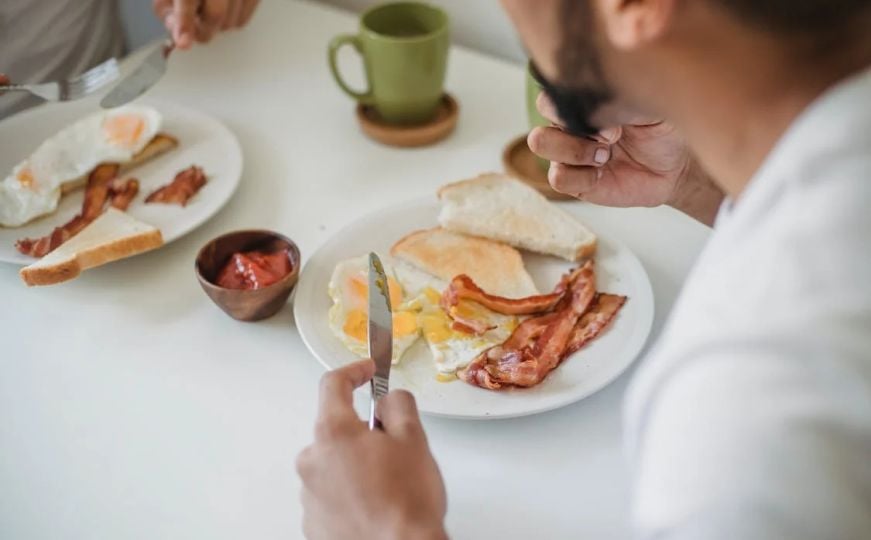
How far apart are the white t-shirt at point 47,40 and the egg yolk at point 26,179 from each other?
28 centimetres

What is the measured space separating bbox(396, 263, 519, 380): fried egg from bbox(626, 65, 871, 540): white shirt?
0.41 metres

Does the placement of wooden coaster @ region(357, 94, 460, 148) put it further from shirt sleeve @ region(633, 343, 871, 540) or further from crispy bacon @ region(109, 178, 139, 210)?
shirt sleeve @ region(633, 343, 871, 540)

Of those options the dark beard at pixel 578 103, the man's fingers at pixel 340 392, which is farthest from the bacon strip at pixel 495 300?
the dark beard at pixel 578 103

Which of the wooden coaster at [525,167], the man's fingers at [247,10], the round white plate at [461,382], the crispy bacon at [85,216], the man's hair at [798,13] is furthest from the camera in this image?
the man's fingers at [247,10]

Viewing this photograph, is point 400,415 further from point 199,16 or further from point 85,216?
point 199,16

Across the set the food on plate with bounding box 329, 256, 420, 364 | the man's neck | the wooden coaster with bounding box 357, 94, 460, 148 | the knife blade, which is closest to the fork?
the knife blade

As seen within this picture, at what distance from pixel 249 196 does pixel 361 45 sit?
270mm

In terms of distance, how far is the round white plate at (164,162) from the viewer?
1.14 m

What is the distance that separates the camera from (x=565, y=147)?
1.00 meters

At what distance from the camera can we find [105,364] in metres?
0.99

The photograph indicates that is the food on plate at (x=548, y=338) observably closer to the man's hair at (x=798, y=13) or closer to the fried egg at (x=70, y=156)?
the man's hair at (x=798, y=13)

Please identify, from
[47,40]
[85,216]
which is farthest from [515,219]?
[47,40]

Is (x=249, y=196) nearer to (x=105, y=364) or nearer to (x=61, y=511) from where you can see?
(x=105, y=364)

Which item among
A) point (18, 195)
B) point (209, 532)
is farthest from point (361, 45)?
point (209, 532)
